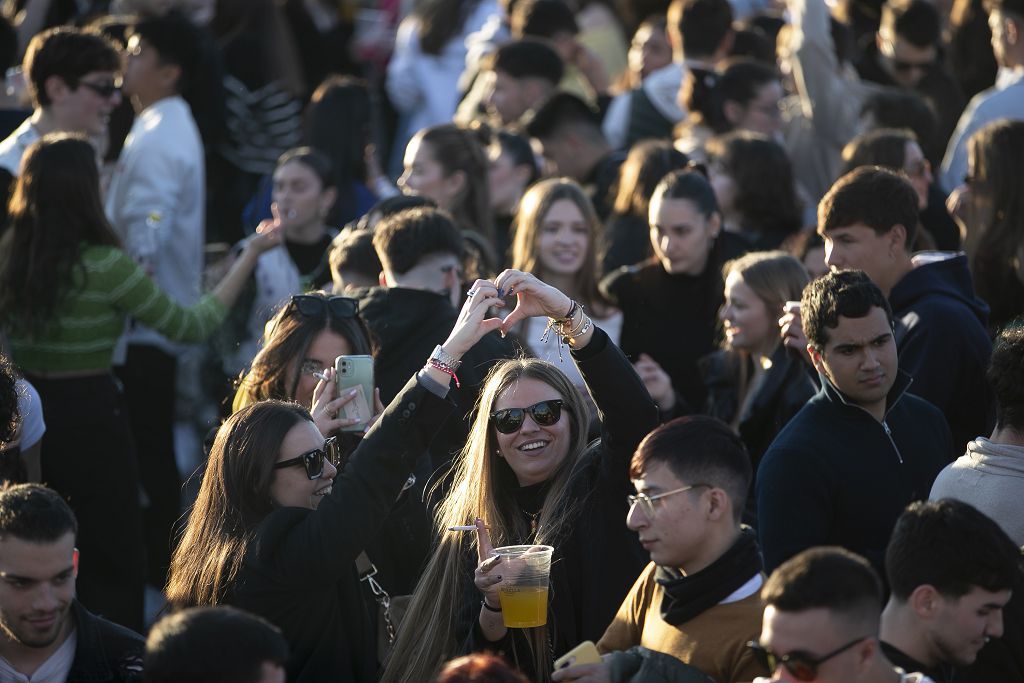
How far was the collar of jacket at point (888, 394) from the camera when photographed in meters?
4.57

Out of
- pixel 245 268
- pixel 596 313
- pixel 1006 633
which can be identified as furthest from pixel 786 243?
pixel 1006 633

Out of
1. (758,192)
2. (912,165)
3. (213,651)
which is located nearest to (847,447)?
(213,651)

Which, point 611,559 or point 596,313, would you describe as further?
point 596,313

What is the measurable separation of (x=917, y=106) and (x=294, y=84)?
421 cm

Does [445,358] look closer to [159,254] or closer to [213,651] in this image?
[213,651]

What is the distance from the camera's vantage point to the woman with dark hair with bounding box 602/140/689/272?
289 inches

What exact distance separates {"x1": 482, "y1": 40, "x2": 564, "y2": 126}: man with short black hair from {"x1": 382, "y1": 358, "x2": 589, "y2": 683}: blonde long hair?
15.3ft

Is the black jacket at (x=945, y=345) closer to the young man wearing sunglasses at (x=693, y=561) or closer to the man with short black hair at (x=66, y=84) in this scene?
the young man wearing sunglasses at (x=693, y=561)

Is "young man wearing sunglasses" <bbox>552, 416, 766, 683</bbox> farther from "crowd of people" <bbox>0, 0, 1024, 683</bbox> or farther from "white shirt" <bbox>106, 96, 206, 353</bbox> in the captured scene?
"white shirt" <bbox>106, 96, 206, 353</bbox>

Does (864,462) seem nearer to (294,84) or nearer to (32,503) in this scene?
(32,503)

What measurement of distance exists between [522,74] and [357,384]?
14.9 ft

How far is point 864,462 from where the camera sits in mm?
4477

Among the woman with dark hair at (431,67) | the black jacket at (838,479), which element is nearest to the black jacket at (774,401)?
the black jacket at (838,479)

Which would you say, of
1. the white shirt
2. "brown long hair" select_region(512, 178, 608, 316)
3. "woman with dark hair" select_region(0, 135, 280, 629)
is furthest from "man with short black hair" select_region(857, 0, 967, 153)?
"woman with dark hair" select_region(0, 135, 280, 629)
